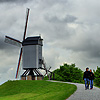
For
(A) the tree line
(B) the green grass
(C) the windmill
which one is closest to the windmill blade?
(C) the windmill

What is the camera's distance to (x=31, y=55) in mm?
36844

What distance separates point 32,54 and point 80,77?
25867mm

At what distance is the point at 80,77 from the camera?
57.3 m

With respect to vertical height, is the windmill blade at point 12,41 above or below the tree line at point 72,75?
above

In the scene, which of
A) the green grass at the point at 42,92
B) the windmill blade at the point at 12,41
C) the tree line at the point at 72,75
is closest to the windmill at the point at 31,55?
the windmill blade at the point at 12,41

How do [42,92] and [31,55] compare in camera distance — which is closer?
[42,92]

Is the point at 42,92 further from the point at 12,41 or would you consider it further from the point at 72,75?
the point at 72,75

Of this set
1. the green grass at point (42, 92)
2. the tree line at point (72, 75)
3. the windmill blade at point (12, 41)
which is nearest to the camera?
the green grass at point (42, 92)

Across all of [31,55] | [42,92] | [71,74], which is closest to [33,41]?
[31,55]

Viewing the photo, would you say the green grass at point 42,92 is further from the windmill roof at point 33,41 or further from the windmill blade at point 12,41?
the windmill blade at point 12,41

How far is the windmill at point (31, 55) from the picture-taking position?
36719 millimetres

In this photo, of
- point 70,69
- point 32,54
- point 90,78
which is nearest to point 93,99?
point 90,78

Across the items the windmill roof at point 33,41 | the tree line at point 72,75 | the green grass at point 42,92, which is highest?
the windmill roof at point 33,41

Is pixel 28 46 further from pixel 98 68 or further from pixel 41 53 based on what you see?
pixel 98 68
